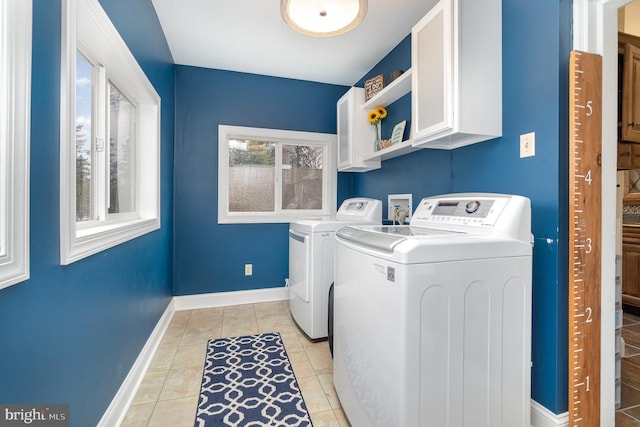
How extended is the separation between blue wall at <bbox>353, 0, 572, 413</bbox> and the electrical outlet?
2 centimetres

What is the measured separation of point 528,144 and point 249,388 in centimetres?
200

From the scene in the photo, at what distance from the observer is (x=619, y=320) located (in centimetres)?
146

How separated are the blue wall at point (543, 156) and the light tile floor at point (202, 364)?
1.02 m

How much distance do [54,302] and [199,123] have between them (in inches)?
100

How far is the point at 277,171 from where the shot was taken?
3.46 meters

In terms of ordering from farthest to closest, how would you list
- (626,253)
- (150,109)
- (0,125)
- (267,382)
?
(626,253) → (150,109) → (267,382) → (0,125)

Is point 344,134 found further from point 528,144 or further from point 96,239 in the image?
point 96,239

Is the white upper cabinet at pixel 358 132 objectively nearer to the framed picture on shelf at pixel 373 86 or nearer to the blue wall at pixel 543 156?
the framed picture on shelf at pixel 373 86

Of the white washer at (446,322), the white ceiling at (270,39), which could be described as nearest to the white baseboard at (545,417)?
the white washer at (446,322)

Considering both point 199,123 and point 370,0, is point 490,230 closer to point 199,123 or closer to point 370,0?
point 370,0

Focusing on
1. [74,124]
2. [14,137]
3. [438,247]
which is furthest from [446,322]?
[74,124]

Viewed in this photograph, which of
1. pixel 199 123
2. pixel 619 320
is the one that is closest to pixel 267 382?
pixel 619 320

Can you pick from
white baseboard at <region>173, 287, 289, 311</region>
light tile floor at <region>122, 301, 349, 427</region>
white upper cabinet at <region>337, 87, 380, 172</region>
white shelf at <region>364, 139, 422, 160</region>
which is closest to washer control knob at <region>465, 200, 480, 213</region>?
white shelf at <region>364, 139, 422, 160</region>

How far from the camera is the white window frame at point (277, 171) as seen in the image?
10.5 feet
